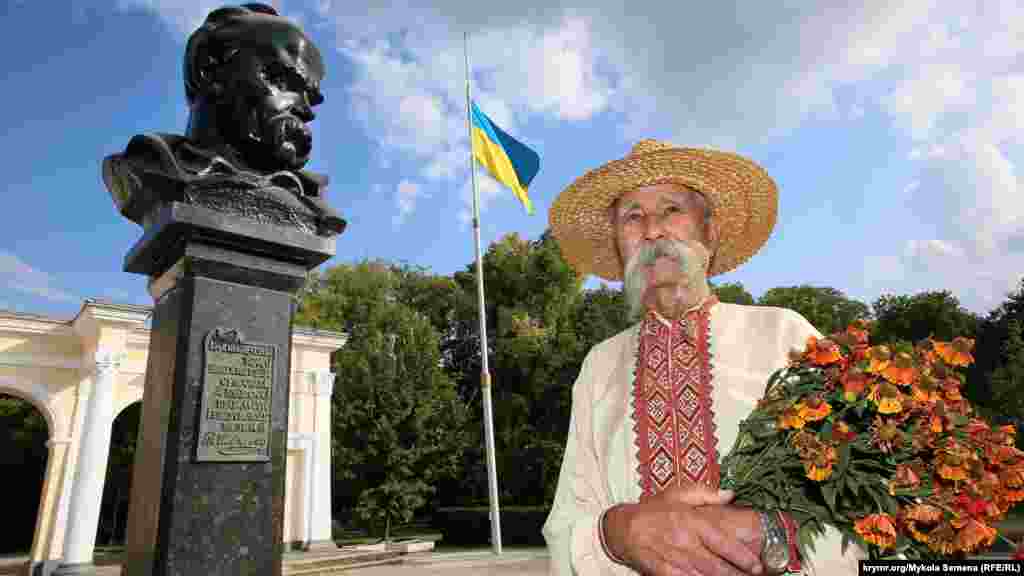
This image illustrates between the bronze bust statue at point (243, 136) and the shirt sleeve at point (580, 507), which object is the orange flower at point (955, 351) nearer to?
the shirt sleeve at point (580, 507)

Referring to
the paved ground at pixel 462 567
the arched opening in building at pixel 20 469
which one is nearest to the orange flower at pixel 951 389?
the paved ground at pixel 462 567

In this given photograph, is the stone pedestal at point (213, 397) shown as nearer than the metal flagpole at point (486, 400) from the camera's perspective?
Yes

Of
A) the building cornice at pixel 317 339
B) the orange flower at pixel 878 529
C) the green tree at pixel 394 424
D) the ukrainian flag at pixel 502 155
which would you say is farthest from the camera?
the green tree at pixel 394 424

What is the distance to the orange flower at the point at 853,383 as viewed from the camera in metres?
1.45

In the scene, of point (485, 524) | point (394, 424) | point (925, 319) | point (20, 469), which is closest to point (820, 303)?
point (925, 319)

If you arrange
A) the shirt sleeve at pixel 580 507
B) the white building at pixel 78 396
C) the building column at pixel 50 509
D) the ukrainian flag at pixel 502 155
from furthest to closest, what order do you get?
1. the ukrainian flag at pixel 502 155
2. the building column at pixel 50 509
3. the white building at pixel 78 396
4. the shirt sleeve at pixel 580 507

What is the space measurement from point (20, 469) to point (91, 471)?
21064mm

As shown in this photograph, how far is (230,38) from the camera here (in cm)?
457

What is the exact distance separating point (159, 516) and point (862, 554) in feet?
11.3

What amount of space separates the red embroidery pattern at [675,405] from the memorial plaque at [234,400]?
104 inches

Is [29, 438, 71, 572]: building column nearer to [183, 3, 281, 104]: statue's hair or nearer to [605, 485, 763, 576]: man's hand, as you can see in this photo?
[183, 3, 281, 104]: statue's hair

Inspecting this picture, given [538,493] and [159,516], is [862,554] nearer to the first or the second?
[159,516]

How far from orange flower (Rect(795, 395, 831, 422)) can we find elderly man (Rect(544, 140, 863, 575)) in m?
0.27

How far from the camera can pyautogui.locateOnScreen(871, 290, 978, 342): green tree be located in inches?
1323
